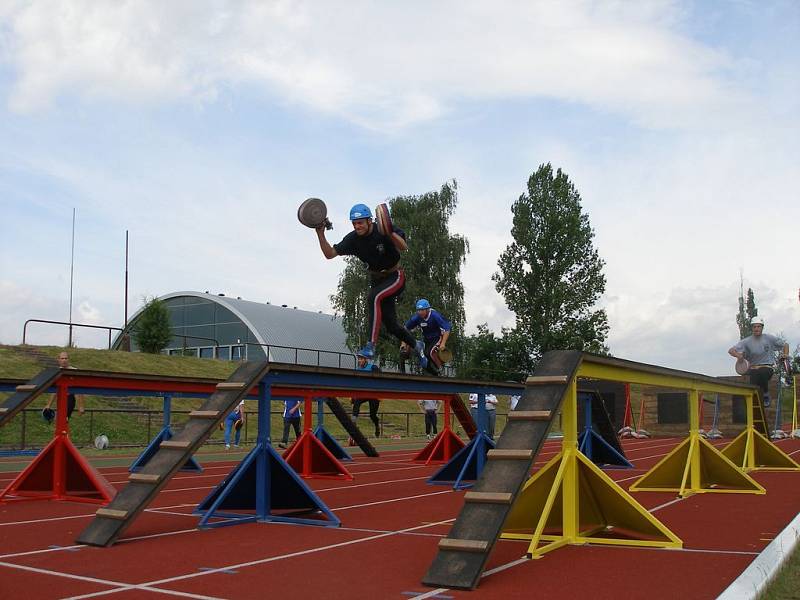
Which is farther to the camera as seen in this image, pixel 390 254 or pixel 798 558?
pixel 390 254

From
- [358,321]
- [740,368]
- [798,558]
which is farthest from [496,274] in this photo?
[798,558]

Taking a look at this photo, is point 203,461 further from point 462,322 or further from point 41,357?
point 462,322

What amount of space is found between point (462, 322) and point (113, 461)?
3295cm

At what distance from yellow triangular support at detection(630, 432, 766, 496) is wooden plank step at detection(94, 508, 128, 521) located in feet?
20.2

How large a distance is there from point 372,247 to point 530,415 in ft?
13.2

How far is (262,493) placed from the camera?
7332 millimetres

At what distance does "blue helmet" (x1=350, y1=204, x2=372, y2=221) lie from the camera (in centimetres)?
863

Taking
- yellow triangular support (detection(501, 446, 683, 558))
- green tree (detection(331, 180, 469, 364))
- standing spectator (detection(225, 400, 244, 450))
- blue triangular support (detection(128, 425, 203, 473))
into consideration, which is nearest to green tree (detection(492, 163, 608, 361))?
green tree (detection(331, 180, 469, 364))

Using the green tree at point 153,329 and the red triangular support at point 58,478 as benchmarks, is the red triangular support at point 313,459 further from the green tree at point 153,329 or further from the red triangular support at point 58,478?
the green tree at point 153,329

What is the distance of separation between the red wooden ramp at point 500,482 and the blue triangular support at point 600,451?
822 cm

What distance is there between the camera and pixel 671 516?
750 centimetres

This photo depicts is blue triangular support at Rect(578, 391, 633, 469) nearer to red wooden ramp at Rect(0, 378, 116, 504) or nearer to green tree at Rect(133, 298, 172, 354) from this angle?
red wooden ramp at Rect(0, 378, 116, 504)

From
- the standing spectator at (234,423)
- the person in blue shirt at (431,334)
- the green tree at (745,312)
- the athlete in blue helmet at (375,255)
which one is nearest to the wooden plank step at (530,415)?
the athlete in blue helmet at (375,255)

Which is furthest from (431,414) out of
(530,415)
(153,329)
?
(530,415)
